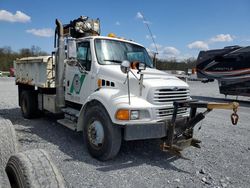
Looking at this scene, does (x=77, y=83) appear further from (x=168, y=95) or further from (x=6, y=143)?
(x=6, y=143)

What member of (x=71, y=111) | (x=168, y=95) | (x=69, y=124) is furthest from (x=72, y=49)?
(x=168, y=95)

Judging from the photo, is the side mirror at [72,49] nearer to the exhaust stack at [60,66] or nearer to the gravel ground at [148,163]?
the exhaust stack at [60,66]

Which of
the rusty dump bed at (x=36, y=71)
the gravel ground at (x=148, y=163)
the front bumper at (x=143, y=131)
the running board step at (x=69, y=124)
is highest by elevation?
the rusty dump bed at (x=36, y=71)

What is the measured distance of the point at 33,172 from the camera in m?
2.27

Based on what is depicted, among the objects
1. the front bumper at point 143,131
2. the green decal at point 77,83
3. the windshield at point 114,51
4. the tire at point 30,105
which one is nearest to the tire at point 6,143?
the front bumper at point 143,131

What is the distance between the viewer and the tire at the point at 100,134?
432 centimetres

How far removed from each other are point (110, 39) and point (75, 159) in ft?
8.93

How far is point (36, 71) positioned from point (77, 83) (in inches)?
91.3

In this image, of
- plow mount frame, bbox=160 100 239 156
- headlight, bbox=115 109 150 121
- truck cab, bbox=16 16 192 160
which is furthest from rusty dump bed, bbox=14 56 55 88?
plow mount frame, bbox=160 100 239 156

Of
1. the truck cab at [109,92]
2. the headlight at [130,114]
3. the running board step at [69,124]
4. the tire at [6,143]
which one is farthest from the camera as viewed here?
the running board step at [69,124]

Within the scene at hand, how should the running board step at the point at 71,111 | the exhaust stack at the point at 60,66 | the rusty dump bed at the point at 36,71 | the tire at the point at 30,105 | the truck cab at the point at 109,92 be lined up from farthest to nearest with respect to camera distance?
the tire at the point at 30,105, the rusty dump bed at the point at 36,71, the exhaust stack at the point at 60,66, the running board step at the point at 71,111, the truck cab at the point at 109,92

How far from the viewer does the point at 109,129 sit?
4.32 metres

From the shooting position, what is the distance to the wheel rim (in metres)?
4.53

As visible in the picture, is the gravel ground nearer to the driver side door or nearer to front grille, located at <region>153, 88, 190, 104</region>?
front grille, located at <region>153, 88, 190, 104</region>
